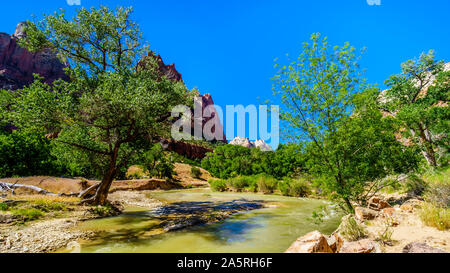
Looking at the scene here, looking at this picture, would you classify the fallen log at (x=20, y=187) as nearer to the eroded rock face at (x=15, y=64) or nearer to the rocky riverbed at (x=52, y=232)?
the rocky riverbed at (x=52, y=232)

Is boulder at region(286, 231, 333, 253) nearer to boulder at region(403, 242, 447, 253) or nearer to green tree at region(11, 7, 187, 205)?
boulder at region(403, 242, 447, 253)

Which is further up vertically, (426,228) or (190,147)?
(190,147)

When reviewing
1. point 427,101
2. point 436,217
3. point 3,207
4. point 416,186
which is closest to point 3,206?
point 3,207

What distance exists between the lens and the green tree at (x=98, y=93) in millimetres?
9391

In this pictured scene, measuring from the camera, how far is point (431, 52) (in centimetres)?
2105

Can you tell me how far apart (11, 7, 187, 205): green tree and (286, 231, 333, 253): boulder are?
8112 millimetres

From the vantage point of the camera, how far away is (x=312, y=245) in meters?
4.56

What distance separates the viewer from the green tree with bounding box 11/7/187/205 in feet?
30.8

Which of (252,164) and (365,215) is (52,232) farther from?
(252,164)

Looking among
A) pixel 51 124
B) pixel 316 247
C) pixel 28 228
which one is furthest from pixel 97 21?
pixel 316 247

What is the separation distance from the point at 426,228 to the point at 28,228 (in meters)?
12.7

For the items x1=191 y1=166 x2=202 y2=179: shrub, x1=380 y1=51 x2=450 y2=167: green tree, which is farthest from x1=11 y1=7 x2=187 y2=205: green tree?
x1=191 y1=166 x2=202 y2=179: shrub

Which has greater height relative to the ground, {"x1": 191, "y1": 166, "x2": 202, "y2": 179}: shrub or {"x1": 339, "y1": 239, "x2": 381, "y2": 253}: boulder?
{"x1": 339, "y1": 239, "x2": 381, "y2": 253}: boulder

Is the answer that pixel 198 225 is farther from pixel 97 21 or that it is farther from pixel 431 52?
pixel 431 52
